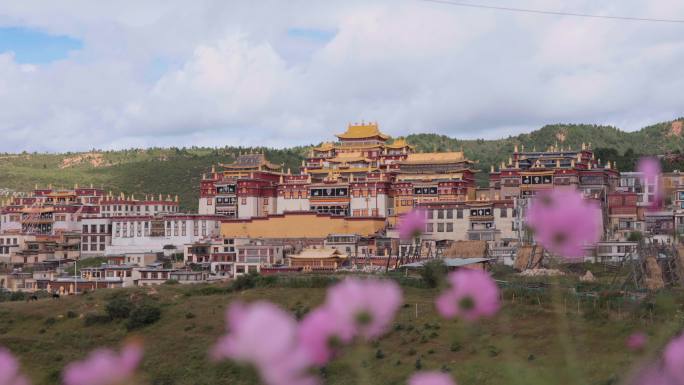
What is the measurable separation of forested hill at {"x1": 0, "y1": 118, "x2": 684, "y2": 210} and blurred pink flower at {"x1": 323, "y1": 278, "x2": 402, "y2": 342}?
3967 inches

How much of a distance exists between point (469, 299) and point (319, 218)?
6892 centimetres

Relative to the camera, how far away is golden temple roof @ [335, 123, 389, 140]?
85188 millimetres

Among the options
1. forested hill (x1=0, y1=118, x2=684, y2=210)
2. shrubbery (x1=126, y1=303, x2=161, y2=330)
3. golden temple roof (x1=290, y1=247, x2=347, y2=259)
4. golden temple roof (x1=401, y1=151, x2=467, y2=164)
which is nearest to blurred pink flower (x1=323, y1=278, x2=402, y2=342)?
shrubbery (x1=126, y1=303, x2=161, y2=330)

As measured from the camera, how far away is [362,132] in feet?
281

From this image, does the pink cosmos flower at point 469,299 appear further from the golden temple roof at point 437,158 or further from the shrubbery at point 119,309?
the golden temple roof at point 437,158

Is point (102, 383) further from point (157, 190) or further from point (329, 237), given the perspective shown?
point (157, 190)

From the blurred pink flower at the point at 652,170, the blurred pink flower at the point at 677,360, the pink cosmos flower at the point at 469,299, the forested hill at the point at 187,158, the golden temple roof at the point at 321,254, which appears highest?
the forested hill at the point at 187,158

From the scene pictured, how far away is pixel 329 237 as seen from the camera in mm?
69062

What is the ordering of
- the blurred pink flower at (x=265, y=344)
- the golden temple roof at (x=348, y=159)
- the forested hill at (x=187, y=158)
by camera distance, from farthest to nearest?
the forested hill at (x=187, y=158), the golden temple roof at (x=348, y=159), the blurred pink flower at (x=265, y=344)

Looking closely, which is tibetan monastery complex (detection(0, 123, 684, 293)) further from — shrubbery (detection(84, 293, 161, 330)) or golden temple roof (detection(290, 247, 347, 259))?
shrubbery (detection(84, 293, 161, 330))

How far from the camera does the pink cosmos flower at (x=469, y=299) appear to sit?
129 inches

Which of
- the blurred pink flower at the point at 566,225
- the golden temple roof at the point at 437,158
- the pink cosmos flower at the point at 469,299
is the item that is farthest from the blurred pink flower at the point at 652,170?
the golden temple roof at the point at 437,158

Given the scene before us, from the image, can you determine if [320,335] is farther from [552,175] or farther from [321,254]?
[552,175]

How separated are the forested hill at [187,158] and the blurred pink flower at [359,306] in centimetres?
10077
